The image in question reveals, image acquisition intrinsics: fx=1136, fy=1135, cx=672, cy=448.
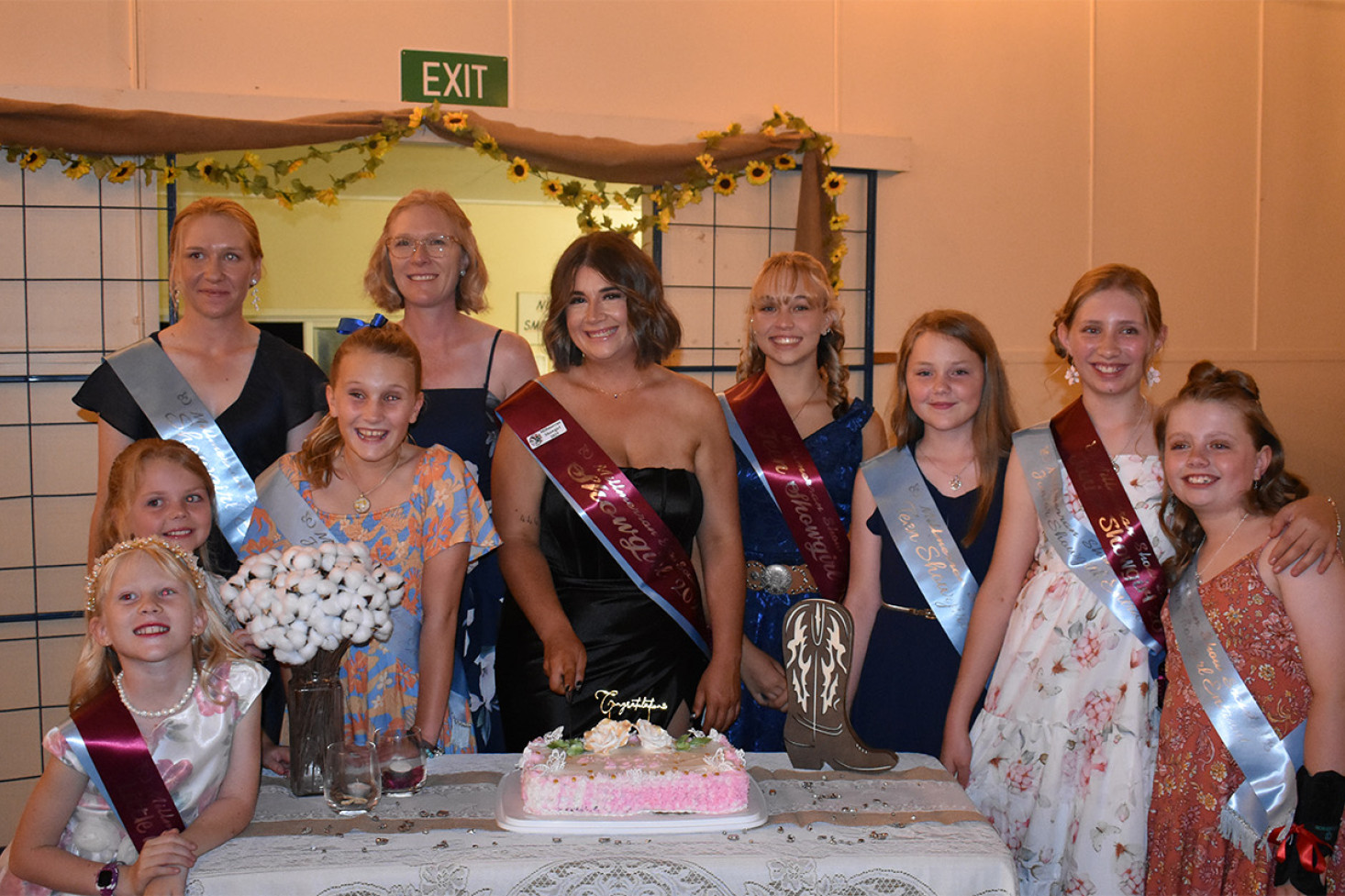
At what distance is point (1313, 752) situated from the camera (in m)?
1.68

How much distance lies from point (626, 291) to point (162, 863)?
1250 millimetres

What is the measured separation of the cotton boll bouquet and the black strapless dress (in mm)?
588

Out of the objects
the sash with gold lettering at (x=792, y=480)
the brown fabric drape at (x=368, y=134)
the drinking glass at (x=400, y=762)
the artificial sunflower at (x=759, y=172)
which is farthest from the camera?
the artificial sunflower at (x=759, y=172)

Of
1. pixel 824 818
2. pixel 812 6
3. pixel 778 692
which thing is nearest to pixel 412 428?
pixel 778 692

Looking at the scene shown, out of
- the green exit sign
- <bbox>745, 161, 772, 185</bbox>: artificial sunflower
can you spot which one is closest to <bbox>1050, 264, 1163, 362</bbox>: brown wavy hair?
<bbox>745, 161, 772, 185</bbox>: artificial sunflower

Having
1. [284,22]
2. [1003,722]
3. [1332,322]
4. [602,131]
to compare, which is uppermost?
[284,22]

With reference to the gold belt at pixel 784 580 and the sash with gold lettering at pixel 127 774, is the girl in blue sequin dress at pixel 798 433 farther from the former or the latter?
the sash with gold lettering at pixel 127 774

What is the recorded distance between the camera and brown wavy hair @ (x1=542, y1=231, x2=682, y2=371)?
218 cm

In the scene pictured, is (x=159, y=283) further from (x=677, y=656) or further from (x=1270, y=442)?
(x=1270, y=442)

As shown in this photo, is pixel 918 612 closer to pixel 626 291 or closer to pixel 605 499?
pixel 605 499

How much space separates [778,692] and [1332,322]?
3952 mm

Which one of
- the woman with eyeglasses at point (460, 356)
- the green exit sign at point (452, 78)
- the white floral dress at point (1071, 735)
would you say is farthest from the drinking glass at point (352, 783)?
the green exit sign at point (452, 78)

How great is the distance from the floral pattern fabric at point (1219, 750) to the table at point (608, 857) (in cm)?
52

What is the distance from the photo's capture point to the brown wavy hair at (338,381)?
6.98ft
